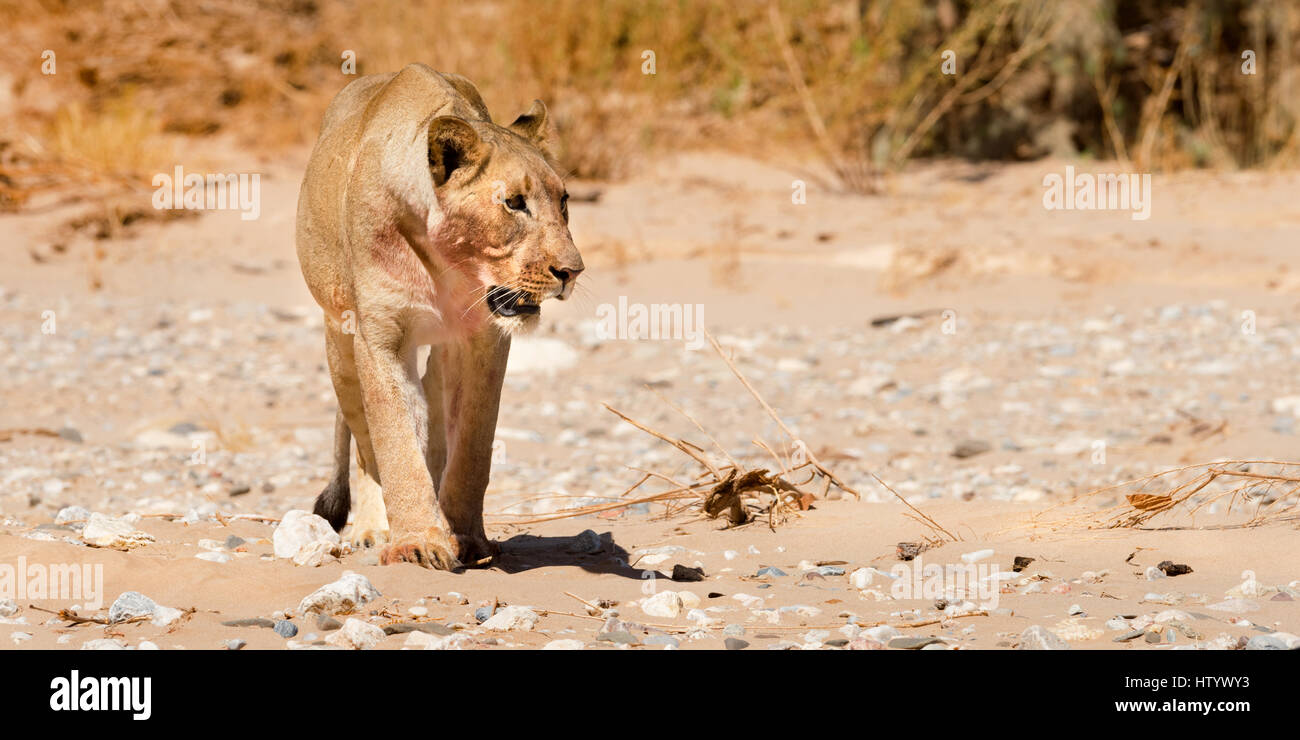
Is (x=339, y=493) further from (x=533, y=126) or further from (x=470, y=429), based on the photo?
(x=533, y=126)

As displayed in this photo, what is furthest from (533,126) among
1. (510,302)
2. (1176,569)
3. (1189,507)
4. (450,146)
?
(1189,507)

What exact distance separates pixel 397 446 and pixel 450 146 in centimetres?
102

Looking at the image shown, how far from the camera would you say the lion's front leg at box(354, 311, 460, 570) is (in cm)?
490

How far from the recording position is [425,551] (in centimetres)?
488

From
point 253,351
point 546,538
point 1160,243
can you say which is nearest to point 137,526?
point 546,538

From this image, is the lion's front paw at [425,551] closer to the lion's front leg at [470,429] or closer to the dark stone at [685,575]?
the lion's front leg at [470,429]

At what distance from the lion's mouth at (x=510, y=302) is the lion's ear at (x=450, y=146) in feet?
1.27

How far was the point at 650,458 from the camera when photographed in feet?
26.1

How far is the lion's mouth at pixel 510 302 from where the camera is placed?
4.70 metres

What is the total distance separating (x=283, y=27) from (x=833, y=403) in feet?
40.6
